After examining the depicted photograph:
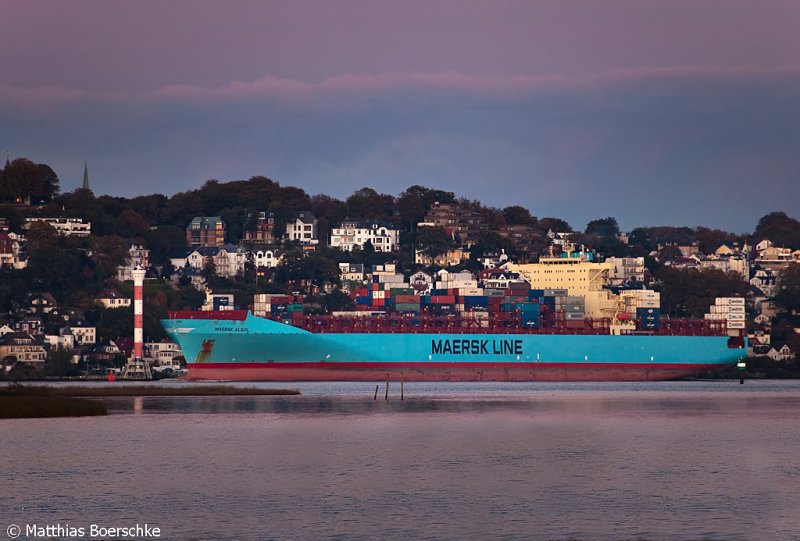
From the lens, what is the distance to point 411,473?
40.9m

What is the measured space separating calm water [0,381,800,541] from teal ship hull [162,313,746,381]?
2843 centimetres

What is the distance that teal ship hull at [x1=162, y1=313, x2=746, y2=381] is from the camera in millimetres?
96125

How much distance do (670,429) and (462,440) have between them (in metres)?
9.58

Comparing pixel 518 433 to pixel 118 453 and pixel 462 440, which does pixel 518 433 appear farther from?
pixel 118 453

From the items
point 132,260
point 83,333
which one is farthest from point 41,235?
point 83,333

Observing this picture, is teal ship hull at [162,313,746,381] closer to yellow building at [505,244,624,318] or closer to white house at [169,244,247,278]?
yellow building at [505,244,624,318]

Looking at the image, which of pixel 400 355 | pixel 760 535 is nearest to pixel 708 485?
pixel 760 535

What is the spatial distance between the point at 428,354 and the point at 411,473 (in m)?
58.6

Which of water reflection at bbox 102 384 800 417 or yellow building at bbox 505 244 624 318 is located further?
yellow building at bbox 505 244 624 318

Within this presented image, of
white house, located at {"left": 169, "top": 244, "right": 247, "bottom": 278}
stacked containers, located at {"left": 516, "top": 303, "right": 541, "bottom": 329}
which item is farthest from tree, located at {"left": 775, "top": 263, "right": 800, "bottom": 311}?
stacked containers, located at {"left": 516, "top": 303, "right": 541, "bottom": 329}

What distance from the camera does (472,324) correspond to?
11250cm

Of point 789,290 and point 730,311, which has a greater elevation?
point 789,290

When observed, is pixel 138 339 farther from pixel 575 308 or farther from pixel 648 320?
pixel 648 320

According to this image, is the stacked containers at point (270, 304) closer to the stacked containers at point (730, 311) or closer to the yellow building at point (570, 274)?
the yellow building at point (570, 274)
